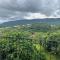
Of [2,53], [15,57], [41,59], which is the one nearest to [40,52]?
[41,59]

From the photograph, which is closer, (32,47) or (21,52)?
(21,52)

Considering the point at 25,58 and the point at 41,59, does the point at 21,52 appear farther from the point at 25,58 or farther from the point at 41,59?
the point at 41,59

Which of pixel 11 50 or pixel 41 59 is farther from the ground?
pixel 11 50

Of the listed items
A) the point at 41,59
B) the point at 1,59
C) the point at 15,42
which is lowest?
the point at 41,59

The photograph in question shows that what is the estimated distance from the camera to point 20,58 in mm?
4562

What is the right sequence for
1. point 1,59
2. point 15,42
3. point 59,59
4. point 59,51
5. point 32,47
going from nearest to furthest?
point 1,59, point 15,42, point 59,59, point 59,51, point 32,47

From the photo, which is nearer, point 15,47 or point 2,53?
point 2,53

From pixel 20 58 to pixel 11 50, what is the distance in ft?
1.00

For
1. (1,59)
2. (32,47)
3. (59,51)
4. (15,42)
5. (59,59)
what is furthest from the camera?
(32,47)

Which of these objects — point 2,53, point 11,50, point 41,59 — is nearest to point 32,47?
point 41,59

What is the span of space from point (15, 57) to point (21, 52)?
25 centimetres

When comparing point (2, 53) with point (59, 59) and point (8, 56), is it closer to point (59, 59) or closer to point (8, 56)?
point (8, 56)

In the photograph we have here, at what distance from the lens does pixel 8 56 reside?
4137 mm

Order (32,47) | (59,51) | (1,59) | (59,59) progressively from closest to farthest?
(1,59) < (59,59) < (59,51) < (32,47)
